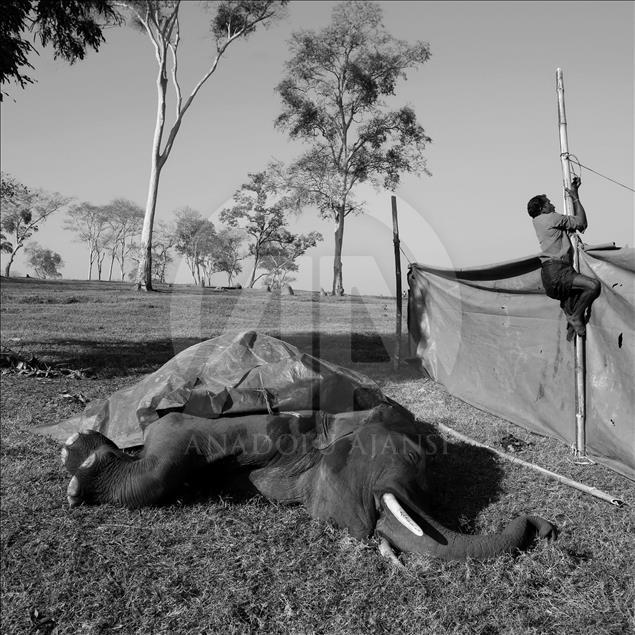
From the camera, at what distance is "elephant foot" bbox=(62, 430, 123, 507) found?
12.4ft

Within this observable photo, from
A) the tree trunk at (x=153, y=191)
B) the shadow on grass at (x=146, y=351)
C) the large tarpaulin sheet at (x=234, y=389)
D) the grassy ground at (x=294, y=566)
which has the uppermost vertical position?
the tree trunk at (x=153, y=191)

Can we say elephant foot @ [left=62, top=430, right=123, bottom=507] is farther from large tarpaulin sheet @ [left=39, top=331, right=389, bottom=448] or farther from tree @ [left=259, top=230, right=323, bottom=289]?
tree @ [left=259, top=230, right=323, bottom=289]

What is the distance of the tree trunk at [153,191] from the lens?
77.0 feet

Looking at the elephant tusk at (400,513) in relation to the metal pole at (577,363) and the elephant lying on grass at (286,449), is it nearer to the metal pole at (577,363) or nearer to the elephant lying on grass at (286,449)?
the elephant lying on grass at (286,449)

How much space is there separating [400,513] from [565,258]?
3.28 m

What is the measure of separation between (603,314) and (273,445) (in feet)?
10.3

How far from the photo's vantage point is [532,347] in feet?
20.5

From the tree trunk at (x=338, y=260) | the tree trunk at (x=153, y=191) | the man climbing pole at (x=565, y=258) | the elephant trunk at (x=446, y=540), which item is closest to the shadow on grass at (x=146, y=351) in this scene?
the man climbing pole at (x=565, y=258)

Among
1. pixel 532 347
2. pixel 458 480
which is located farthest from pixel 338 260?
pixel 458 480

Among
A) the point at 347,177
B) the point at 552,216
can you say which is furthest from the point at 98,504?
the point at 347,177

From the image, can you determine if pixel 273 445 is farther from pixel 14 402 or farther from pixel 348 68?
pixel 348 68

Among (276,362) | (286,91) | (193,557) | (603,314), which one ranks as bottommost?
(193,557)

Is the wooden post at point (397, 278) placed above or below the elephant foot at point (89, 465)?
above

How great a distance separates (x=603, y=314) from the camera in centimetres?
504
